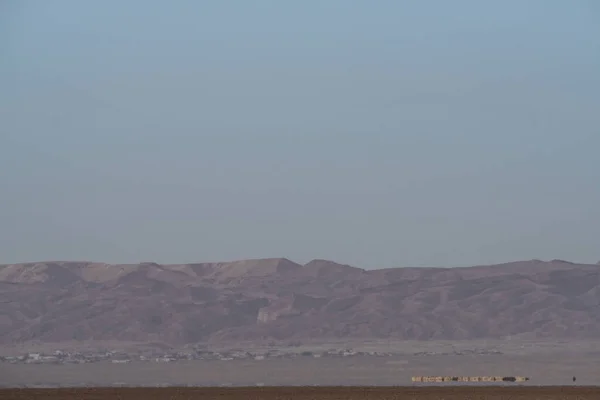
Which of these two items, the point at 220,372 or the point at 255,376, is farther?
the point at 220,372

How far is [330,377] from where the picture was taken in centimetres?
15675

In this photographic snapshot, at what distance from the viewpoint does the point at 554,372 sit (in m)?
175

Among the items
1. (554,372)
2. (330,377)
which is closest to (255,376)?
(330,377)

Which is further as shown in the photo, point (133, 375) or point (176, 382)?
point (133, 375)

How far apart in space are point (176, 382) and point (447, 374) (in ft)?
137

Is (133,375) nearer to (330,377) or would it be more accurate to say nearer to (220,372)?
(220,372)
